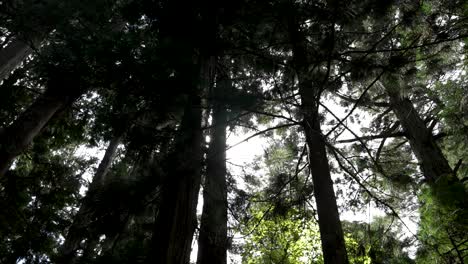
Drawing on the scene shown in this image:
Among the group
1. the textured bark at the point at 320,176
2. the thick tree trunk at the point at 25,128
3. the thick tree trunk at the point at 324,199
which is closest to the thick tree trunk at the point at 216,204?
the textured bark at the point at 320,176

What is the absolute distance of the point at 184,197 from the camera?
8.41 feet

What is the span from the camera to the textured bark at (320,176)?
3.93 metres

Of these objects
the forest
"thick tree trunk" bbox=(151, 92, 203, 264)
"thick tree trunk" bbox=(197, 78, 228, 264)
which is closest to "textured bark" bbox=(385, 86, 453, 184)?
the forest

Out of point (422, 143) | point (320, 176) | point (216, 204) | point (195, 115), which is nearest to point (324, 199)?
point (320, 176)

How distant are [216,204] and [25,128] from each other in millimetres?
3565

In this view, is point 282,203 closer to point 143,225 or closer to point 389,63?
point 143,225

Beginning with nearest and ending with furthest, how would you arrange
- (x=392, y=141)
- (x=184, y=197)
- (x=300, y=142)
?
(x=184, y=197) < (x=300, y=142) < (x=392, y=141)

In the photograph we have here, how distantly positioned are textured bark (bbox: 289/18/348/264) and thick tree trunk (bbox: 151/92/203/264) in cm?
170

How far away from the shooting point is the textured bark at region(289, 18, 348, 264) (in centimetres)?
393

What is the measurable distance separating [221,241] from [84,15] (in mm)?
4115

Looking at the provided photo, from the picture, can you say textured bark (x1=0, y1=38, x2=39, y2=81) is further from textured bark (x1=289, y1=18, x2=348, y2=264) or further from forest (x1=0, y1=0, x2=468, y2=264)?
textured bark (x1=289, y1=18, x2=348, y2=264)

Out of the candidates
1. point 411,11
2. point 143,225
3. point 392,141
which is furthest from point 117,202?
point 392,141

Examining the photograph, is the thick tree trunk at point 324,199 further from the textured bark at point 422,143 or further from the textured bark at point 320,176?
the textured bark at point 422,143

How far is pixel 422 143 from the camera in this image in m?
6.82
